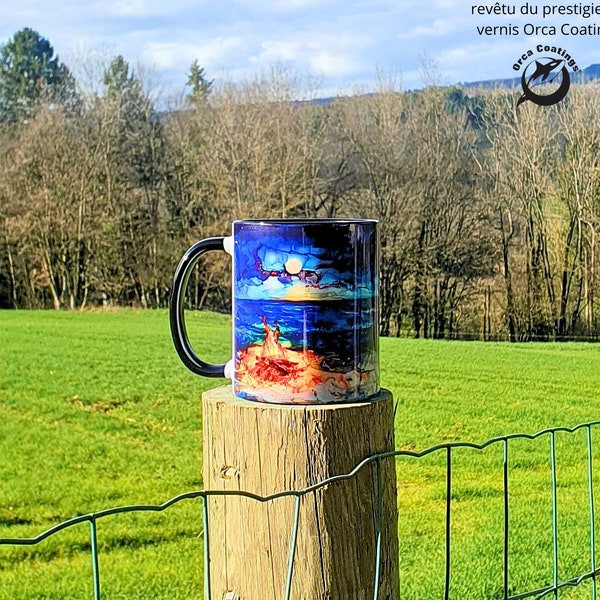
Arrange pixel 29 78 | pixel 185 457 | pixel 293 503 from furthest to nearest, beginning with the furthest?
pixel 29 78, pixel 185 457, pixel 293 503

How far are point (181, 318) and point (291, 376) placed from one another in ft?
0.80

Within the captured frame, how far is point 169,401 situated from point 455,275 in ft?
28.7

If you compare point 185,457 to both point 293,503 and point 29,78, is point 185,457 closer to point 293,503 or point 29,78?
point 293,503

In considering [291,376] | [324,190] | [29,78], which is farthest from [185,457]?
[29,78]

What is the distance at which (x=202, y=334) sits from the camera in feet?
42.3

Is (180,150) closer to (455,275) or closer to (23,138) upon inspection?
(23,138)

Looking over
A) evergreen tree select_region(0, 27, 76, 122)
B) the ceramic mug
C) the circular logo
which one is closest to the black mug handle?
the ceramic mug

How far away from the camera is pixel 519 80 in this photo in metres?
16.2

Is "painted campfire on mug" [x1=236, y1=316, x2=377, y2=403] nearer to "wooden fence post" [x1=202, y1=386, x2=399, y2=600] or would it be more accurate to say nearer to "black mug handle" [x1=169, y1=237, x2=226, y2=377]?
"wooden fence post" [x1=202, y1=386, x2=399, y2=600]

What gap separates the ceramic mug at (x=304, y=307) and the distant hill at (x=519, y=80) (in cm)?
1460

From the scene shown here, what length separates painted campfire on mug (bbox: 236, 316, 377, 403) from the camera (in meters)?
1.16

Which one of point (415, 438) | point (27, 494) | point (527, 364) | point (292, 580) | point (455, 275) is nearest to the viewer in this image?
point (292, 580)

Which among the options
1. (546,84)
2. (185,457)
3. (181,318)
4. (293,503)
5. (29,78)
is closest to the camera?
(293,503)

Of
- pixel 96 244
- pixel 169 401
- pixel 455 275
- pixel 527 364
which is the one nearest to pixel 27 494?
pixel 169 401
